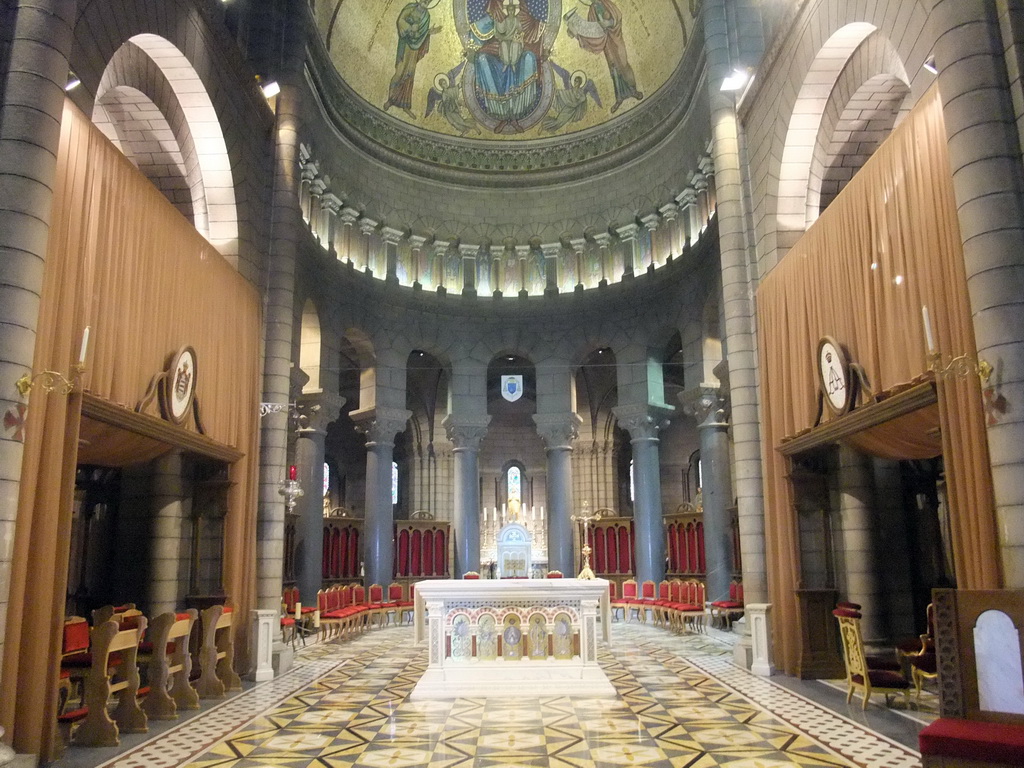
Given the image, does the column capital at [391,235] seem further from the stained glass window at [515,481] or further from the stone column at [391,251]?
the stained glass window at [515,481]

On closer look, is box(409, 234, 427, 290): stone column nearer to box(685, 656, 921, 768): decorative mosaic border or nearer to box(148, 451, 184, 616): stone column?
box(148, 451, 184, 616): stone column

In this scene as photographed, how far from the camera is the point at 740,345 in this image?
1231cm

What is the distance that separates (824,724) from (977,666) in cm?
260


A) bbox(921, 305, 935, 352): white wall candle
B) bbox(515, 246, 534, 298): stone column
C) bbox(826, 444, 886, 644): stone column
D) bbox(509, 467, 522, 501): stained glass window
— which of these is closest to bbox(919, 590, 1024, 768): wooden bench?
bbox(921, 305, 935, 352): white wall candle

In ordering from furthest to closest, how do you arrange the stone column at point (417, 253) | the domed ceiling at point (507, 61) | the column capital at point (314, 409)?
the stone column at point (417, 253) < the domed ceiling at point (507, 61) < the column capital at point (314, 409)

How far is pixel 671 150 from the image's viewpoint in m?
20.3

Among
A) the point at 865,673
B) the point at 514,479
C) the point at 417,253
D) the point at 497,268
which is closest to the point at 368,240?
the point at 417,253

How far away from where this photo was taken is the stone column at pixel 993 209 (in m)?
5.86

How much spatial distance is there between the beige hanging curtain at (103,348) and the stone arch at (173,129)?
1356mm

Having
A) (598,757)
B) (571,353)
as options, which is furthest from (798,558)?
(571,353)

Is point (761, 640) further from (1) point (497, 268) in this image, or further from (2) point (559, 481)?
(1) point (497, 268)

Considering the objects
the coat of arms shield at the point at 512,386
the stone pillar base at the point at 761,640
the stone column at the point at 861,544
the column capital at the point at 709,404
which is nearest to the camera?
the stone column at the point at 861,544

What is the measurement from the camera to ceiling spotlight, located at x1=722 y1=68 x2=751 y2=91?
13.0m

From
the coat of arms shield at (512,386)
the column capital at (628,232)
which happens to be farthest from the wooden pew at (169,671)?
the column capital at (628,232)
